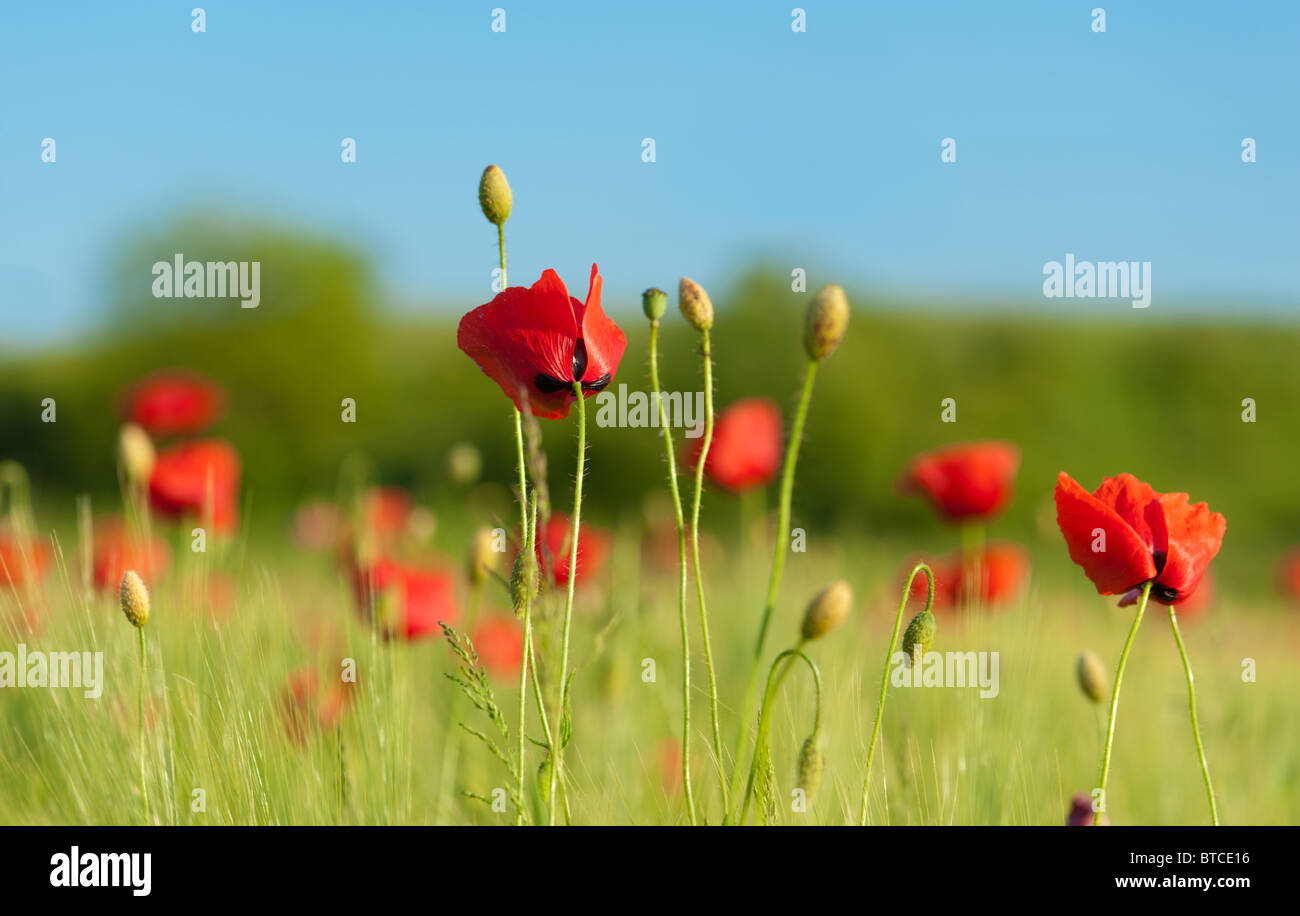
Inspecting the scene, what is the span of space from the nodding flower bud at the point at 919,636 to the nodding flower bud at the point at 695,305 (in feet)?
0.90

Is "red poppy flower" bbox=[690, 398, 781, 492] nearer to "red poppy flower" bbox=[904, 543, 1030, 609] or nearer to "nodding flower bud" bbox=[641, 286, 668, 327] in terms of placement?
"red poppy flower" bbox=[904, 543, 1030, 609]

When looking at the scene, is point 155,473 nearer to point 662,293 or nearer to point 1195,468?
point 662,293

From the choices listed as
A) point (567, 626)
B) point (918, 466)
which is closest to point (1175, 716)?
point (918, 466)

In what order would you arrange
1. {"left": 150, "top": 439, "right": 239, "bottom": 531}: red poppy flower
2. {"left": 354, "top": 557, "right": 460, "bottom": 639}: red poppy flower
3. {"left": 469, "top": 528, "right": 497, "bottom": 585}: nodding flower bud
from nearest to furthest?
1. {"left": 469, "top": 528, "right": 497, "bottom": 585}: nodding flower bud
2. {"left": 354, "top": 557, "right": 460, "bottom": 639}: red poppy flower
3. {"left": 150, "top": 439, "right": 239, "bottom": 531}: red poppy flower

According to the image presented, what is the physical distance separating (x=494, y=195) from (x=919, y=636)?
462 mm

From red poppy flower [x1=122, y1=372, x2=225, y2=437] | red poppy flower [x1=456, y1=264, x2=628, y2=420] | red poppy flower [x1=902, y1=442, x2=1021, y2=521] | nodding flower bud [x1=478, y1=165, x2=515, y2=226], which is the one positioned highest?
red poppy flower [x1=122, y1=372, x2=225, y2=437]

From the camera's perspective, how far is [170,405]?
3357 mm

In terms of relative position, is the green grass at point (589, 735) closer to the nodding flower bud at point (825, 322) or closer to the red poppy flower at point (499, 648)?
the red poppy flower at point (499, 648)

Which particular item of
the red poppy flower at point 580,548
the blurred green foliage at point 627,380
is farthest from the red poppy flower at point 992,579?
the blurred green foliage at point 627,380

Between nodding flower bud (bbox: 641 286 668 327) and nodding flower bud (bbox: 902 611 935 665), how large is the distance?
0.30 m

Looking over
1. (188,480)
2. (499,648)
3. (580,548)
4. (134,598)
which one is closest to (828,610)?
(134,598)

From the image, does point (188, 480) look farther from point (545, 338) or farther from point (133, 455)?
point (545, 338)

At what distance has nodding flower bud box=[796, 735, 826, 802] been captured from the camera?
0.74 meters
